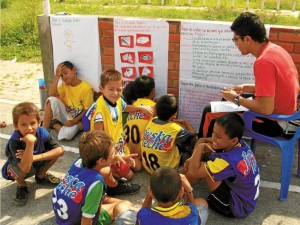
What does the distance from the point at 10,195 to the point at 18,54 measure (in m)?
5.51

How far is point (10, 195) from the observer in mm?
3727

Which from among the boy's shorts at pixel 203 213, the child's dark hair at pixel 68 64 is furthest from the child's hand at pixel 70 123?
the boy's shorts at pixel 203 213

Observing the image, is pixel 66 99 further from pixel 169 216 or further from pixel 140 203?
pixel 169 216

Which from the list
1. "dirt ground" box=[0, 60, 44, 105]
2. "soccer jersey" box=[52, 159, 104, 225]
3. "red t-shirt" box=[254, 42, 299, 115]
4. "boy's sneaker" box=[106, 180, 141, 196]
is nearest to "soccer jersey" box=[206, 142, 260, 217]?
"red t-shirt" box=[254, 42, 299, 115]

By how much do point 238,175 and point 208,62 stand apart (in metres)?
1.84

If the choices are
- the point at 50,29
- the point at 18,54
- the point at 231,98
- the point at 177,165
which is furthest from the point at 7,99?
the point at 231,98

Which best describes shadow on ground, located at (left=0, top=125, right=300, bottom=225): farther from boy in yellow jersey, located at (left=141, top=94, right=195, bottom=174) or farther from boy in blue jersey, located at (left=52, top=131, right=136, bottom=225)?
boy in blue jersey, located at (left=52, top=131, right=136, bottom=225)

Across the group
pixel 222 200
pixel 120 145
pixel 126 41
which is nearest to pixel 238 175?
pixel 222 200

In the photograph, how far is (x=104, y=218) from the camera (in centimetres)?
322

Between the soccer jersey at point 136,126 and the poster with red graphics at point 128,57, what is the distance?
76cm

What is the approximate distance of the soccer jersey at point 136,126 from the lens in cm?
431

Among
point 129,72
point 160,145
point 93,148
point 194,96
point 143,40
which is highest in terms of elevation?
point 143,40

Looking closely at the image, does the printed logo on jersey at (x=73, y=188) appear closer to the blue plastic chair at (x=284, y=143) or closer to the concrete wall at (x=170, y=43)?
the blue plastic chair at (x=284, y=143)

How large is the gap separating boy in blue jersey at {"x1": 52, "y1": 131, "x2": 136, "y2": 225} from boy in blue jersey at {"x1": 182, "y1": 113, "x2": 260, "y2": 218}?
910mm
